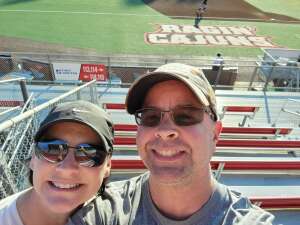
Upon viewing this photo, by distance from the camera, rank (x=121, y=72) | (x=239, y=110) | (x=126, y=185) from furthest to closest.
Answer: (x=121, y=72) → (x=239, y=110) → (x=126, y=185)

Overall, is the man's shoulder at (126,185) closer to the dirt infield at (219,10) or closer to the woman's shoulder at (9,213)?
the woman's shoulder at (9,213)

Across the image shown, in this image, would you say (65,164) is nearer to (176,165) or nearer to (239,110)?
(176,165)

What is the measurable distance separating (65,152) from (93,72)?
28.2 feet

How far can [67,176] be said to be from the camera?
190cm

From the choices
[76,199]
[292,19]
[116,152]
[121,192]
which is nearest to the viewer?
[76,199]

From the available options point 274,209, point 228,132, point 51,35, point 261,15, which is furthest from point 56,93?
point 261,15

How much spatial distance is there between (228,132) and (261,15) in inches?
703

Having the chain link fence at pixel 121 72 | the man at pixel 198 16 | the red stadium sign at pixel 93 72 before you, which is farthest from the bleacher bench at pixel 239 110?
the man at pixel 198 16

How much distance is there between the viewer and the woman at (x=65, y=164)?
1.91 meters

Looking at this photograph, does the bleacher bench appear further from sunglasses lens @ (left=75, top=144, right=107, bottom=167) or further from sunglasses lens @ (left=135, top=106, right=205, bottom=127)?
sunglasses lens @ (left=75, top=144, right=107, bottom=167)

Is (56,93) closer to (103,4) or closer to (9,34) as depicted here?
(9,34)

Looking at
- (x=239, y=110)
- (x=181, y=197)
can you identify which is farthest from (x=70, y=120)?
(x=239, y=110)

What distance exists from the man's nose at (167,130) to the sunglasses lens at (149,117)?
4cm

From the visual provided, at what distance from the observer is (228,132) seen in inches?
273
